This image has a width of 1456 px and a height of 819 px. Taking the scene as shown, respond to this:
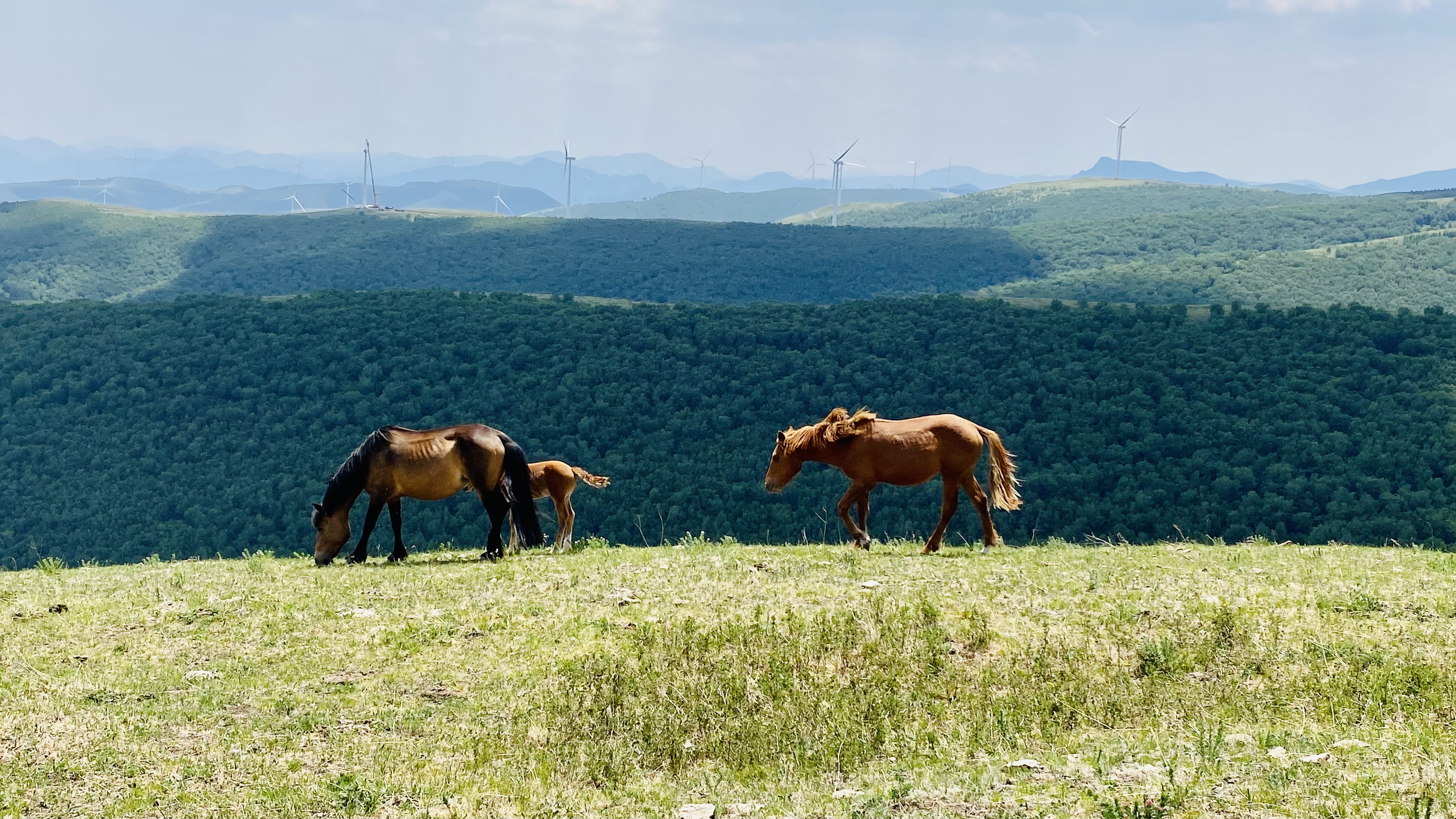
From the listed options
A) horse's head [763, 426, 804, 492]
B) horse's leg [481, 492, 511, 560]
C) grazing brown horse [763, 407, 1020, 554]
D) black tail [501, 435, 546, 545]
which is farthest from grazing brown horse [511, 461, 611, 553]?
grazing brown horse [763, 407, 1020, 554]

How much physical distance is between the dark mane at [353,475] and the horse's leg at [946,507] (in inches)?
317

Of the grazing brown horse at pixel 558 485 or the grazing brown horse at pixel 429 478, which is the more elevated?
the grazing brown horse at pixel 429 478

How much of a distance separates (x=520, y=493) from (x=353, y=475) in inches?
100.0

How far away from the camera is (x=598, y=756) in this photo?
9.83 m

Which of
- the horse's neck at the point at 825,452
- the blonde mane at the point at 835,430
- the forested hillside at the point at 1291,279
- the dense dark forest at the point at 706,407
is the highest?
the blonde mane at the point at 835,430

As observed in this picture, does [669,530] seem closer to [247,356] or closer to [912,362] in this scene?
[912,362]

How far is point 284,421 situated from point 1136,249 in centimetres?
15533

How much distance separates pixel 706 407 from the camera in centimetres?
7212

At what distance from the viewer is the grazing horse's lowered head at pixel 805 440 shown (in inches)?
685

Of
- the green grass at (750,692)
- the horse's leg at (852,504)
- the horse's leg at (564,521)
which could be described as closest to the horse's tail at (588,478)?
the horse's leg at (564,521)

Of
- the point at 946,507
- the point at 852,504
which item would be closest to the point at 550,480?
the point at 852,504

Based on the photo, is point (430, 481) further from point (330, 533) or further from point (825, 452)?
point (825, 452)

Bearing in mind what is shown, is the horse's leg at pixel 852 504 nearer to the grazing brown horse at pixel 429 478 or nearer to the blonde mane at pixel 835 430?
the blonde mane at pixel 835 430

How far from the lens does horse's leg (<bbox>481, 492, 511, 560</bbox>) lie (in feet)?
59.6
